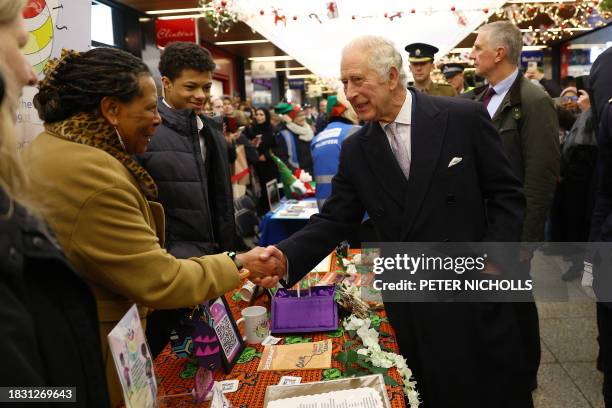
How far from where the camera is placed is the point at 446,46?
4.93 metres

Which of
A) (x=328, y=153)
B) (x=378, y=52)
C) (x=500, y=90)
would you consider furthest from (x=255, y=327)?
(x=328, y=153)

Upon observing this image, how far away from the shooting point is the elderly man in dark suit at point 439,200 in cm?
190

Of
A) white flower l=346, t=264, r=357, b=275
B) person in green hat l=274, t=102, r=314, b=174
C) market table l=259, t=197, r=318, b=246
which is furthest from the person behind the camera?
person in green hat l=274, t=102, r=314, b=174

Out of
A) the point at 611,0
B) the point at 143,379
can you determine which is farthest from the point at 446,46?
the point at 143,379

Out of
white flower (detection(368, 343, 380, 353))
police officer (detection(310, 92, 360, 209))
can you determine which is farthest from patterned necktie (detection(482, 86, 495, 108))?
white flower (detection(368, 343, 380, 353))

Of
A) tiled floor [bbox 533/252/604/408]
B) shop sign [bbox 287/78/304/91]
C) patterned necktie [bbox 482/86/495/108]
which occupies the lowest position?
tiled floor [bbox 533/252/604/408]

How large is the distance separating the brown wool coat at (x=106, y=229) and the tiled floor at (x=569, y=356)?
2501mm

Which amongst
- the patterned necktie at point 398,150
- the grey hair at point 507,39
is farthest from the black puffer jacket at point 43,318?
the grey hair at point 507,39

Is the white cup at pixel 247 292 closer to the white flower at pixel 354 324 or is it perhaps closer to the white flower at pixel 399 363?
Result: the white flower at pixel 354 324

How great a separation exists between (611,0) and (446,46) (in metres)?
2.50

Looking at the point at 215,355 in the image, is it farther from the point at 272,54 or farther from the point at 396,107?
the point at 272,54

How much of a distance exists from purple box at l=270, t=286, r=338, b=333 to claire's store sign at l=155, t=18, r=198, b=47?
922 centimetres

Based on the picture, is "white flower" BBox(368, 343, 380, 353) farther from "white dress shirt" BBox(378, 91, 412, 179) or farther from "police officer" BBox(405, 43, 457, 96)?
"police officer" BBox(405, 43, 457, 96)

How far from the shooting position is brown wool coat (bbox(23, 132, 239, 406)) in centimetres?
122
